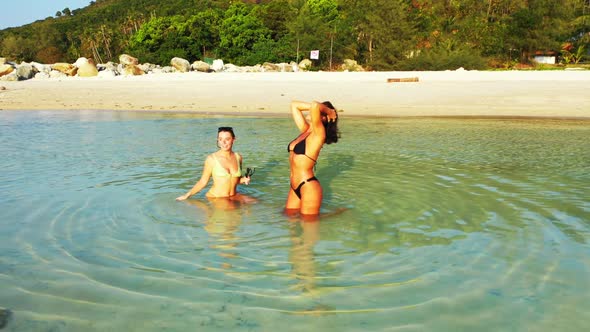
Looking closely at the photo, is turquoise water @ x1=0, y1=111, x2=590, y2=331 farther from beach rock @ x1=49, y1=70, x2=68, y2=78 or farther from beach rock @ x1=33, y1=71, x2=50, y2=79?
beach rock @ x1=49, y1=70, x2=68, y2=78

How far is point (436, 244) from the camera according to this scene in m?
5.02

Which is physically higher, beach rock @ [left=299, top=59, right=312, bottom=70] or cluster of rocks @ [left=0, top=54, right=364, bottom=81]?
beach rock @ [left=299, top=59, right=312, bottom=70]

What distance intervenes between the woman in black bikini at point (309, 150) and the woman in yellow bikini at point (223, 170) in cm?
92

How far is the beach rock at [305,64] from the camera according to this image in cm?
5081

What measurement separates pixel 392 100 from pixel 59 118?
516 inches

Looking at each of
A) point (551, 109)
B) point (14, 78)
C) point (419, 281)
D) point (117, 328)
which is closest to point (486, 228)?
point (419, 281)

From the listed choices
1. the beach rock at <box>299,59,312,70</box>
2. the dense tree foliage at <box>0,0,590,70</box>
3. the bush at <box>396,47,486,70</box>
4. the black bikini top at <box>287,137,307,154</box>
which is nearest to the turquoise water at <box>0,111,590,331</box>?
the black bikini top at <box>287,137,307,154</box>

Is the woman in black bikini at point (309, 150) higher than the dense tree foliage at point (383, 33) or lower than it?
lower

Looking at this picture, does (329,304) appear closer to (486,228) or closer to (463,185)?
(486,228)

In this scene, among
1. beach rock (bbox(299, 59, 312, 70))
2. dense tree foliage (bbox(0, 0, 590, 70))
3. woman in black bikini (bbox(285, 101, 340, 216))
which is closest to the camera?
woman in black bikini (bbox(285, 101, 340, 216))

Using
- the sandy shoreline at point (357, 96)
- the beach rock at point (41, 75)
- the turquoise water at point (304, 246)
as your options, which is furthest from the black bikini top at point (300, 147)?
the beach rock at point (41, 75)

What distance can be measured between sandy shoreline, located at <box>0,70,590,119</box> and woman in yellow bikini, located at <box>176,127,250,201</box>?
37.8 ft

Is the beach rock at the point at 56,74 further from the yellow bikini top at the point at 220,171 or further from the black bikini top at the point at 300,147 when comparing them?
the black bikini top at the point at 300,147

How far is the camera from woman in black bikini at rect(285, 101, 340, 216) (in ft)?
17.2
